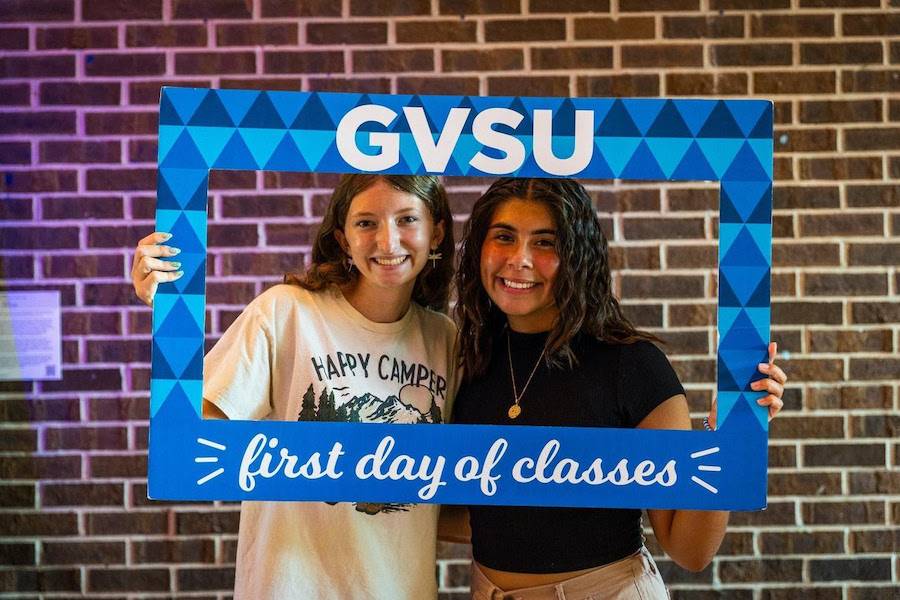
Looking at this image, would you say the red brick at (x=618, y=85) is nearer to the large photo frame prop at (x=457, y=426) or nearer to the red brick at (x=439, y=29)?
the red brick at (x=439, y=29)

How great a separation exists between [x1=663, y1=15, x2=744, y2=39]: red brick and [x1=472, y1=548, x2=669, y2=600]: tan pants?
4.32ft

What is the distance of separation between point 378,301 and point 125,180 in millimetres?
1016

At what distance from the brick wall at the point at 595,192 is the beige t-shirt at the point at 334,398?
69cm

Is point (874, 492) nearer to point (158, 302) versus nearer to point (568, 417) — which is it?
point (568, 417)

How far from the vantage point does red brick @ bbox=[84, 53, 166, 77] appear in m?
2.01

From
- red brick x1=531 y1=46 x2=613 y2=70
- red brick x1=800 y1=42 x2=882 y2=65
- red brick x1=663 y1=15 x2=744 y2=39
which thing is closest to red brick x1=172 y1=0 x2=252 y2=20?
red brick x1=531 y1=46 x2=613 y2=70

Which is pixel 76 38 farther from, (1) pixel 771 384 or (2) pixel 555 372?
(1) pixel 771 384

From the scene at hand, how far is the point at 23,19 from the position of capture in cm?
Answer: 202

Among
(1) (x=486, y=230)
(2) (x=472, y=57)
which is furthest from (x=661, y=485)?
(2) (x=472, y=57)

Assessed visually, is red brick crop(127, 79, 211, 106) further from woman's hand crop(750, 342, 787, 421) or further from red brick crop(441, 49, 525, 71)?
woman's hand crop(750, 342, 787, 421)

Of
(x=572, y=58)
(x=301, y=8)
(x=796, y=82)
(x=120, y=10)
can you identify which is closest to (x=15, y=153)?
(x=120, y=10)

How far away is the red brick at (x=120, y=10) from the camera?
2008 mm

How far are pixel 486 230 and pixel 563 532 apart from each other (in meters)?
0.55

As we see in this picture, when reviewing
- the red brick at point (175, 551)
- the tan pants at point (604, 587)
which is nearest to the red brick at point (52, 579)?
the red brick at point (175, 551)
